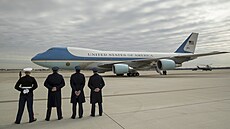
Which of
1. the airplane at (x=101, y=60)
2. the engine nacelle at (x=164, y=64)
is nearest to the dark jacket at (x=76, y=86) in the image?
the airplane at (x=101, y=60)

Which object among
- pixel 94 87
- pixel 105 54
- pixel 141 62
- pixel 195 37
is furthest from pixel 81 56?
pixel 195 37

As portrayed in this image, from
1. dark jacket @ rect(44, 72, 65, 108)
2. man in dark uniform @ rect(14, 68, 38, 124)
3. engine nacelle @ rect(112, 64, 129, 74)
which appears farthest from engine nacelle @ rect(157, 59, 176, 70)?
man in dark uniform @ rect(14, 68, 38, 124)

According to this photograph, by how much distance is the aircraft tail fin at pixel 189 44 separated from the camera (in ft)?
105

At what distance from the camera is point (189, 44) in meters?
32.1

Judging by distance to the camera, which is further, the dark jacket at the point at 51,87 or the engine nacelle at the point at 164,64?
the engine nacelle at the point at 164,64

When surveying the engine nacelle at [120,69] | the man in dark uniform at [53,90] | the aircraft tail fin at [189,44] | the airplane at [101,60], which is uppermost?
the aircraft tail fin at [189,44]

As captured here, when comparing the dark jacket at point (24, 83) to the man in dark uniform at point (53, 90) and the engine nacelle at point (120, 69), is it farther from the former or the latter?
the engine nacelle at point (120, 69)

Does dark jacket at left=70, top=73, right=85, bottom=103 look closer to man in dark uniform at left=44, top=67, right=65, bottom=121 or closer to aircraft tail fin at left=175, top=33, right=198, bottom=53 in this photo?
man in dark uniform at left=44, top=67, right=65, bottom=121

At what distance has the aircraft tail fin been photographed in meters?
31.9

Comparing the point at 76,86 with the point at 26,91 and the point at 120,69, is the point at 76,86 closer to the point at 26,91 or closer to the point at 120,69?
the point at 26,91

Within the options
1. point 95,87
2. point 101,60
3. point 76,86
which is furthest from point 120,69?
point 76,86

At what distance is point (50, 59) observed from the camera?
70.2 ft

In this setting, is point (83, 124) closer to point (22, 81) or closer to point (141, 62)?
point (22, 81)

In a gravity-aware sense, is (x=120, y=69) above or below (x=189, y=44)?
below
